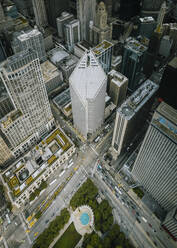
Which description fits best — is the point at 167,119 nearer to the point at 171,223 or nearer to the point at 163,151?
the point at 163,151

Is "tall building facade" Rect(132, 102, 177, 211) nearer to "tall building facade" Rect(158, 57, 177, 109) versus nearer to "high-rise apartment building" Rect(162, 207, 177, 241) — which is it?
"tall building facade" Rect(158, 57, 177, 109)

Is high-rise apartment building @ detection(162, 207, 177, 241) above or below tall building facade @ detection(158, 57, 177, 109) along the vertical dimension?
below

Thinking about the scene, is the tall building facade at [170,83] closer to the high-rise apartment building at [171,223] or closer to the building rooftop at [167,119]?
the building rooftop at [167,119]

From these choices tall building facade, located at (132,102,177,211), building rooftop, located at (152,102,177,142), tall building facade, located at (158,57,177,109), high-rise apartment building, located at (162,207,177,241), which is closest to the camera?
tall building facade, located at (158,57,177,109)

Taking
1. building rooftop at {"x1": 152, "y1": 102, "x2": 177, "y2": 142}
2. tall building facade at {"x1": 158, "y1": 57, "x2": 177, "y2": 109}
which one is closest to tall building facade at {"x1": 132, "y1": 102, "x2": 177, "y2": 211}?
building rooftop at {"x1": 152, "y1": 102, "x2": 177, "y2": 142}

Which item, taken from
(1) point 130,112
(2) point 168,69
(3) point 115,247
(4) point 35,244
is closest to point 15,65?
(1) point 130,112

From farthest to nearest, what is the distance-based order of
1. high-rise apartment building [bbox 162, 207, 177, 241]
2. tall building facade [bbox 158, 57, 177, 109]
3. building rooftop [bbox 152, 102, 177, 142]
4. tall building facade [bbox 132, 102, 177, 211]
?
high-rise apartment building [bbox 162, 207, 177, 241] → tall building facade [bbox 132, 102, 177, 211] → building rooftop [bbox 152, 102, 177, 142] → tall building facade [bbox 158, 57, 177, 109]

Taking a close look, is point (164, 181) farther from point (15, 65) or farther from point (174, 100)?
point (15, 65)

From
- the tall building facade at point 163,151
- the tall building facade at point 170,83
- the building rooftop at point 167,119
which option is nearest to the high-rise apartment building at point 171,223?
the tall building facade at point 163,151
